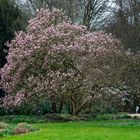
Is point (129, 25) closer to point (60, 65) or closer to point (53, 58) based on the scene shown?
point (60, 65)

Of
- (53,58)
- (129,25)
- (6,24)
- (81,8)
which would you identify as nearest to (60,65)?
(53,58)

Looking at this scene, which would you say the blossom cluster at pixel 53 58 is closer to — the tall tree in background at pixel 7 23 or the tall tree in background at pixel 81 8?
the tall tree in background at pixel 7 23

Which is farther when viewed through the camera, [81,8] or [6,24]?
[81,8]

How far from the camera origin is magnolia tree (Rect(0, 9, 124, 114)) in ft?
81.4

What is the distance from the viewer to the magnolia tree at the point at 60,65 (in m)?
24.8

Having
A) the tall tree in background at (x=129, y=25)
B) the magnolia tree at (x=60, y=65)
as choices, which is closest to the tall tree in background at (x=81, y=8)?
the tall tree in background at (x=129, y=25)

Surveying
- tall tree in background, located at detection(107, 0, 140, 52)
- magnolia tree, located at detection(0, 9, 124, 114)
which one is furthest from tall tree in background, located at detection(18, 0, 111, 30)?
→ magnolia tree, located at detection(0, 9, 124, 114)

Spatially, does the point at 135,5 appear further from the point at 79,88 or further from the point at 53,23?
the point at 79,88

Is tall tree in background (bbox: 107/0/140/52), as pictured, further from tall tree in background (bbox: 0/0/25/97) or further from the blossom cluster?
tall tree in background (bbox: 0/0/25/97)

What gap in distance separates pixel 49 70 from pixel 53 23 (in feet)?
11.0

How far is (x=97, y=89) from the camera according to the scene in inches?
1022

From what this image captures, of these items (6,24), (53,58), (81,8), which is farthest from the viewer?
(81,8)

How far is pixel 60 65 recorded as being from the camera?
25.7 metres

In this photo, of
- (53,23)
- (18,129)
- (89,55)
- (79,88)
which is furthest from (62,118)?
(18,129)
